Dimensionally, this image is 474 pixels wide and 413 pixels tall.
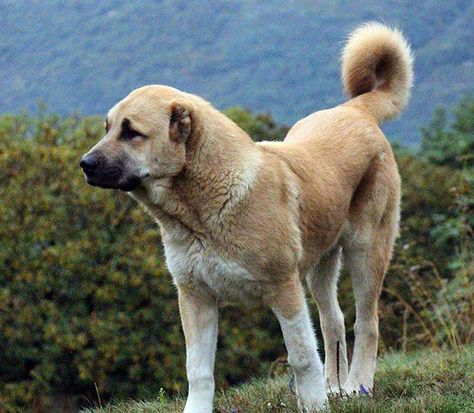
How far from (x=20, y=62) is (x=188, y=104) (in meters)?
19.5

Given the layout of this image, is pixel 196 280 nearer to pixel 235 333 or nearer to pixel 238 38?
pixel 235 333

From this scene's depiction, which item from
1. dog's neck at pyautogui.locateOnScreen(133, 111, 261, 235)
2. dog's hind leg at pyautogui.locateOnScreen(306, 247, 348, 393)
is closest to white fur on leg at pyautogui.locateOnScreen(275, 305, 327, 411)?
dog's neck at pyautogui.locateOnScreen(133, 111, 261, 235)

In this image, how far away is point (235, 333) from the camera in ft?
32.5

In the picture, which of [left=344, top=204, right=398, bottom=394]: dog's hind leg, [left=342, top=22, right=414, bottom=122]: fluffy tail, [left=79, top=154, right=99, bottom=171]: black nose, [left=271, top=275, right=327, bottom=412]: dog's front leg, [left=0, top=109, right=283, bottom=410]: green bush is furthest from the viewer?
[left=0, top=109, right=283, bottom=410]: green bush

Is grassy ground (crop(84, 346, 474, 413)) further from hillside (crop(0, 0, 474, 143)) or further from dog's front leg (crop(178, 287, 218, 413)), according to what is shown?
hillside (crop(0, 0, 474, 143))

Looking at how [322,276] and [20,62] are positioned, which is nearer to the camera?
[322,276]

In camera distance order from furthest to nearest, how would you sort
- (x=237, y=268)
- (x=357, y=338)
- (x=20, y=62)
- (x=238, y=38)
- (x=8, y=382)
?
(x=238, y=38) → (x=20, y=62) → (x=8, y=382) → (x=357, y=338) → (x=237, y=268)

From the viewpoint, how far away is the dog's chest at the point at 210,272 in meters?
5.30

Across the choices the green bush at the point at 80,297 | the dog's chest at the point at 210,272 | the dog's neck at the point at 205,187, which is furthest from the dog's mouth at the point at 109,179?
the green bush at the point at 80,297

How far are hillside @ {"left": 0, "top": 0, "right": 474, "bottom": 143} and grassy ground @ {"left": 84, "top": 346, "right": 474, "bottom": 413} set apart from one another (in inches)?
688

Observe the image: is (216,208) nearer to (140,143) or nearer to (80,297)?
(140,143)

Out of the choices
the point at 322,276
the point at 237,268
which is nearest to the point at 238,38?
the point at 322,276

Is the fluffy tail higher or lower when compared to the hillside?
higher

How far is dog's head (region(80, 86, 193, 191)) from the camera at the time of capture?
5.23m
